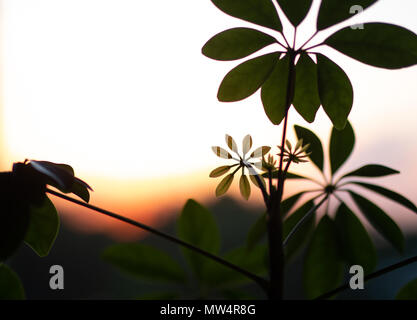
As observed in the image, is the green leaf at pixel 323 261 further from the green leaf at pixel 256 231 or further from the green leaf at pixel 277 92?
the green leaf at pixel 277 92

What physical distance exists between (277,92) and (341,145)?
0.74ft

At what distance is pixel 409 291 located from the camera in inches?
31.1

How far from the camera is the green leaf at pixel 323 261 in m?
0.84

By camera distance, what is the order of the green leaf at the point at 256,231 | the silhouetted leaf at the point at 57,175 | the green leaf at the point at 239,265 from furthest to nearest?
the green leaf at the point at 239,265 → the green leaf at the point at 256,231 → the silhouetted leaf at the point at 57,175

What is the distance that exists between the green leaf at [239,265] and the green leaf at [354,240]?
0.17 metres

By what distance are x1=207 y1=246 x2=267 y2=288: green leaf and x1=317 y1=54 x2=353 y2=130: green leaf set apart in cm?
39

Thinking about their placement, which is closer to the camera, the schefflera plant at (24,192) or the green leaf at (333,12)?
the schefflera plant at (24,192)

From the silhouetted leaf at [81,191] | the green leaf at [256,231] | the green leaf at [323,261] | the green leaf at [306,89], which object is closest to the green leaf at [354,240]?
the green leaf at [323,261]

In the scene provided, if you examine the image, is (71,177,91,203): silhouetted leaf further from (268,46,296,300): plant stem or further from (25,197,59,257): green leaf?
(268,46,296,300): plant stem

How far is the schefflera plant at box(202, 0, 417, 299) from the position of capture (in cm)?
60

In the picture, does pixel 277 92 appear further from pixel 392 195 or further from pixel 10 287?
pixel 10 287

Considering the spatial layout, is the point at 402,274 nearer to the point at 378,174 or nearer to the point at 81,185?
the point at 378,174
